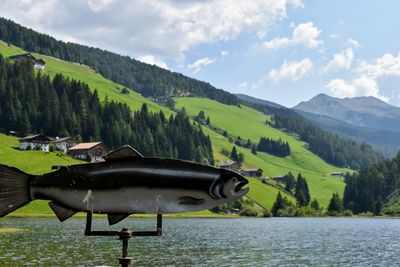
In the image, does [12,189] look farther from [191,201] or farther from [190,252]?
[190,252]

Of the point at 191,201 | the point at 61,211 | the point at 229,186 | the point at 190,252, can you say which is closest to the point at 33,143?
the point at 190,252

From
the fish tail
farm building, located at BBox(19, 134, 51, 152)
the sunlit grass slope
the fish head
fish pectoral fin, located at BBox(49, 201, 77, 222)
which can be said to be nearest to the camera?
the fish head

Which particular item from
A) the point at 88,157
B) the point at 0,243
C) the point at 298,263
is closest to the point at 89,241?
the point at 0,243

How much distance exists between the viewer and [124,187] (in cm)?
960

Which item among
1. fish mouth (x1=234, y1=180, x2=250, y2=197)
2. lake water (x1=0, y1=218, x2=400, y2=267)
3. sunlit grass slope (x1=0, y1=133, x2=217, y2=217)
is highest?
sunlit grass slope (x1=0, y1=133, x2=217, y2=217)

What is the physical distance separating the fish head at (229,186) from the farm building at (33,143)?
190367mm

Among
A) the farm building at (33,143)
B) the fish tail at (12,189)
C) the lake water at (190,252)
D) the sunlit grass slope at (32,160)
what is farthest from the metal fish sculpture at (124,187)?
the farm building at (33,143)

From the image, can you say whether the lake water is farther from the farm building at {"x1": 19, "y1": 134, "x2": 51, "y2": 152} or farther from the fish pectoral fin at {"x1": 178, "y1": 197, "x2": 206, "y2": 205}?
the farm building at {"x1": 19, "y1": 134, "x2": 51, "y2": 152}

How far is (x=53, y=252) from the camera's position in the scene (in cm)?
5856

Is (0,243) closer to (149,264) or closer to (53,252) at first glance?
(53,252)

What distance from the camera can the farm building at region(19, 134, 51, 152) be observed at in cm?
19012

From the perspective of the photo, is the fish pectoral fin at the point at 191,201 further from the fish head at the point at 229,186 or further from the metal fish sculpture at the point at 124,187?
the fish head at the point at 229,186

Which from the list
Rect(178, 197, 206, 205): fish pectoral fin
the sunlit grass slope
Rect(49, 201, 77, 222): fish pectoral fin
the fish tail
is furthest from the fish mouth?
the sunlit grass slope

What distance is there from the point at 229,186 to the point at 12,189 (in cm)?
394
